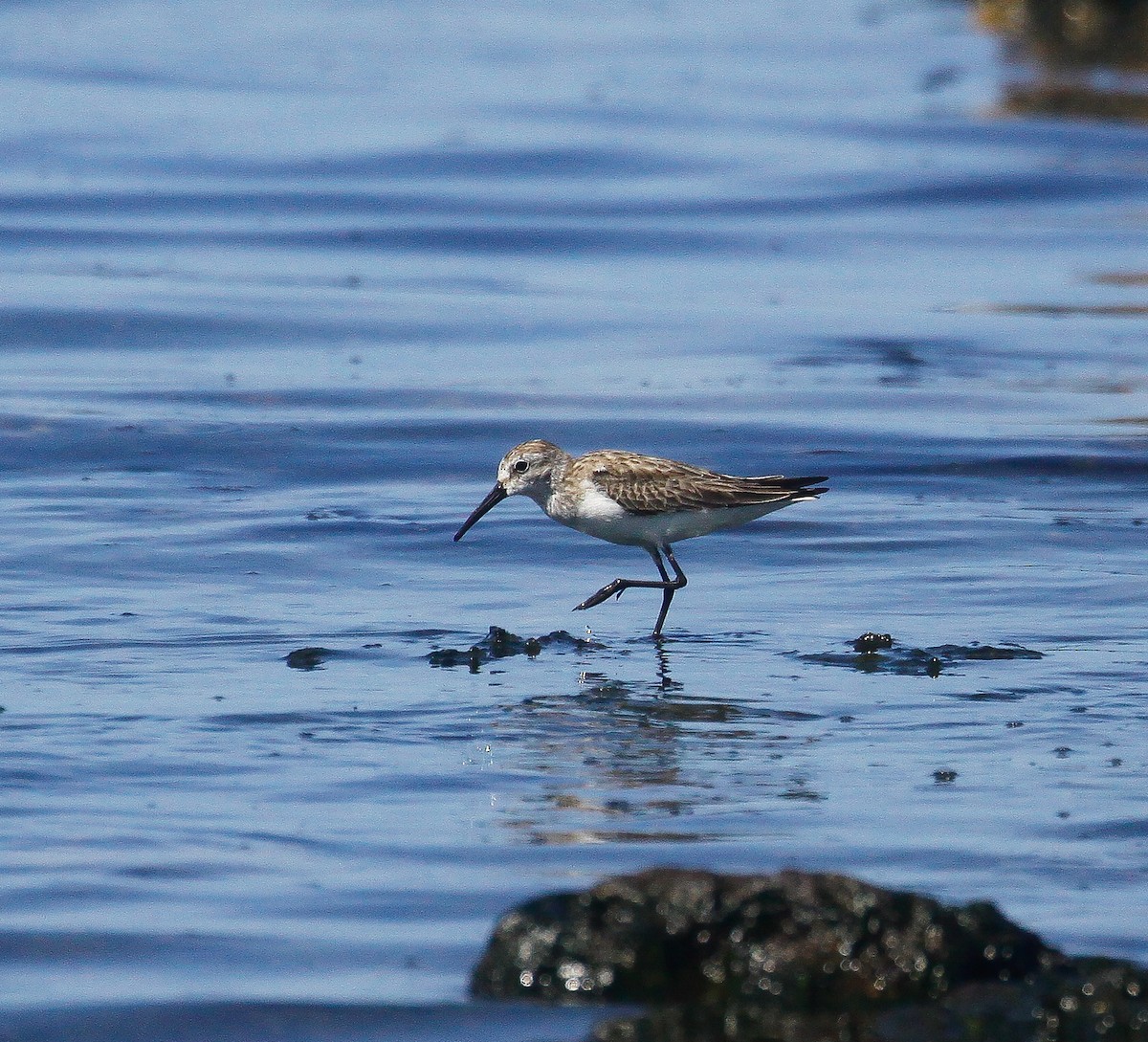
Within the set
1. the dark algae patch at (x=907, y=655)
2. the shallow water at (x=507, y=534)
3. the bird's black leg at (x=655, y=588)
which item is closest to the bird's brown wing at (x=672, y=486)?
the bird's black leg at (x=655, y=588)

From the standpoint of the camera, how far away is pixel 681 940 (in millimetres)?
4645

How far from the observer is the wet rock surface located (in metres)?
4.59

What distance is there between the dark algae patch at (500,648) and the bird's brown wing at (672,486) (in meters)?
0.72

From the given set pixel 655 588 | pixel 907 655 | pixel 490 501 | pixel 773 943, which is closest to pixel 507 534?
pixel 490 501

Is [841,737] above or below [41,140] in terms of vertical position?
below

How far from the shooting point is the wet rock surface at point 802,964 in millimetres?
4590

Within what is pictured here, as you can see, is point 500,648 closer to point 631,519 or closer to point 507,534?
point 631,519

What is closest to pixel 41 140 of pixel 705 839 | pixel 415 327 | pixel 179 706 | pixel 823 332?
pixel 415 327

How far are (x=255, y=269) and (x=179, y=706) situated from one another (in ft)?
36.4

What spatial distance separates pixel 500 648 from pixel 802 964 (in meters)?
3.70

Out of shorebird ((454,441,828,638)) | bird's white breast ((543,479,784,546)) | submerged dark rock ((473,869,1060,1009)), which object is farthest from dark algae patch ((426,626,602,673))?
submerged dark rock ((473,869,1060,1009))

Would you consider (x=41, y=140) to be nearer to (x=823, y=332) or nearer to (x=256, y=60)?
(x=256, y=60)

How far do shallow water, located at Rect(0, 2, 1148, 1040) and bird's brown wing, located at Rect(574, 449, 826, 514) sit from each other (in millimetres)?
525

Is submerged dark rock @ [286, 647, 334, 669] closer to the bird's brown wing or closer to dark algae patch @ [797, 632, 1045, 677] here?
the bird's brown wing
